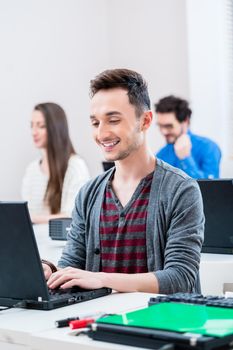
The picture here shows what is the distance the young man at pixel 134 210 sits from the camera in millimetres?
2193

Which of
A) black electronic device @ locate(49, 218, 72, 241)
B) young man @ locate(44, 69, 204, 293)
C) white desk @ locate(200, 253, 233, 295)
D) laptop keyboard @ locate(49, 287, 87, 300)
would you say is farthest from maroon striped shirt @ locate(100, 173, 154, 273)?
black electronic device @ locate(49, 218, 72, 241)

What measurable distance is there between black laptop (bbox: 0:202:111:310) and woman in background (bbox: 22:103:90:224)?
2.54m

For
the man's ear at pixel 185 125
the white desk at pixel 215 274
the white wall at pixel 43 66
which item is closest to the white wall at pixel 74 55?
the white wall at pixel 43 66

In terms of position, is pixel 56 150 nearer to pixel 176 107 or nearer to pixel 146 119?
pixel 176 107

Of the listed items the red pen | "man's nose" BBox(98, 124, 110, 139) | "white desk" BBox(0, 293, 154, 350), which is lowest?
"white desk" BBox(0, 293, 154, 350)

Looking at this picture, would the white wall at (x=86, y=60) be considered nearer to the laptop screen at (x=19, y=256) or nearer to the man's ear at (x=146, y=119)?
the man's ear at (x=146, y=119)

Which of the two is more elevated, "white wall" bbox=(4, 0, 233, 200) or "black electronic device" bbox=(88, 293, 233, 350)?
"white wall" bbox=(4, 0, 233, 200)

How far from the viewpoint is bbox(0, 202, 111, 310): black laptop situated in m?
1.87

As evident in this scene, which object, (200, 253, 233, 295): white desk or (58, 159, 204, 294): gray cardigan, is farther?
(200, 253, 233, 295): white desk

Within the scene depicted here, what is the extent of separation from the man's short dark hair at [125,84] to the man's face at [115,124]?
2 centimetres

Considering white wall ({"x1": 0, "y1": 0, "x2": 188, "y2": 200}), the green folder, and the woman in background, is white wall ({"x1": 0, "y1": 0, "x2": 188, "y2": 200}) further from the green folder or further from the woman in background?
the green folder

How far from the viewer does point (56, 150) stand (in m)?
4.84

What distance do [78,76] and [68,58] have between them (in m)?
0.16

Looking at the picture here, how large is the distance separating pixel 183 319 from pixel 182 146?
3577 mm
